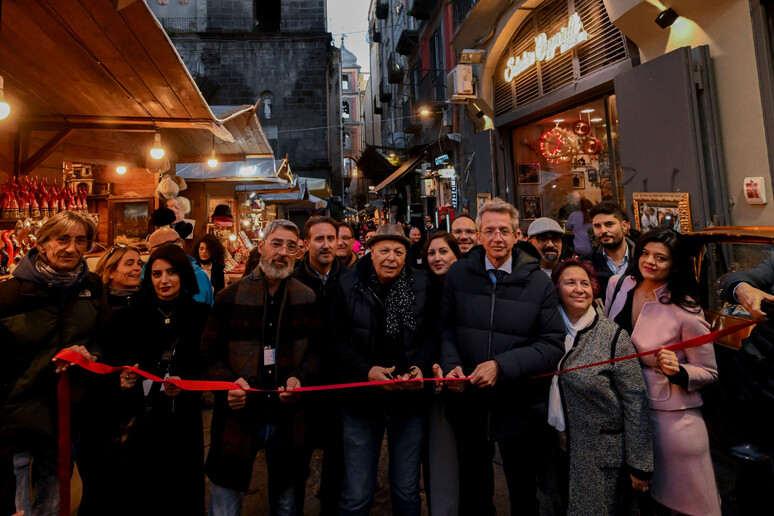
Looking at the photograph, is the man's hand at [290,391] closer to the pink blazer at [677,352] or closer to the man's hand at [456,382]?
Result: the man's hand at [456,382]

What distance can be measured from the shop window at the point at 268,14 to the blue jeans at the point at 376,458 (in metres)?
30.5

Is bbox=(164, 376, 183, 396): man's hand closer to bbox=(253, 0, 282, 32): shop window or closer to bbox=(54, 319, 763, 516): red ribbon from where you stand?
bbox=(54, 319, 763, 516): red ribbon

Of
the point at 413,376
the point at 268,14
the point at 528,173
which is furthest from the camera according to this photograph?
the point at 268,14

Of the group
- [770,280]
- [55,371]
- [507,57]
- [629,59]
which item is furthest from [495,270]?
[507,57]

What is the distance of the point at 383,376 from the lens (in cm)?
269

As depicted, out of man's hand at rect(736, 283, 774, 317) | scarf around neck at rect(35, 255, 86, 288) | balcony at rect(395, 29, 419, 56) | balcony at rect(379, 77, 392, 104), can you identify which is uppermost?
balcony at rect(379, 77, 392, 104)

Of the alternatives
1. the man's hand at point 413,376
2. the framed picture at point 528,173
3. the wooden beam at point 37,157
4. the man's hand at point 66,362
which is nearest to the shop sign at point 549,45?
the framed picture at point 528,173

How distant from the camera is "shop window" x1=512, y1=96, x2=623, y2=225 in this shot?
24.0ft

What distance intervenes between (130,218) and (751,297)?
9.07 metres

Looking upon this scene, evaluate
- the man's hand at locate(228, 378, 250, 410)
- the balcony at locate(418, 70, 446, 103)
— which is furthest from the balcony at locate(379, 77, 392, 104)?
the man's hand at locate(228, 378, 250, 410)

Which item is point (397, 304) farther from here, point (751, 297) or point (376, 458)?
point (751, 297)

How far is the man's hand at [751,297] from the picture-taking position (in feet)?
8.29

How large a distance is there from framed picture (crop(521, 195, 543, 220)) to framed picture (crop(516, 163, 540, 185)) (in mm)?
391

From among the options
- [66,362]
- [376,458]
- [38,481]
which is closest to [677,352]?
[376,458]
